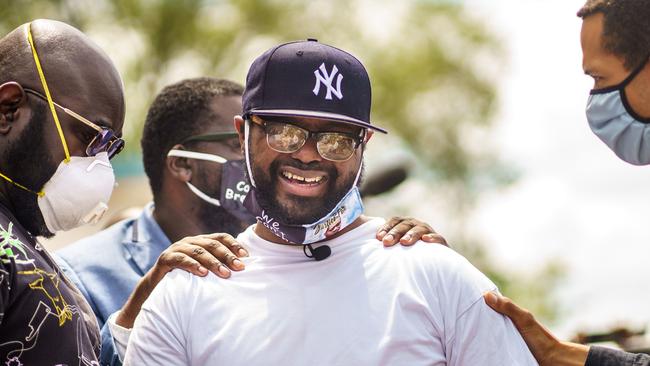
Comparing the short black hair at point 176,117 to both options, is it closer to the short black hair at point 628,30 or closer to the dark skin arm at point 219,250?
the dark skin arm at point 219,250

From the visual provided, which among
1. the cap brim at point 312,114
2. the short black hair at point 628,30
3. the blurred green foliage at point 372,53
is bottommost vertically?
the blurred green foliage at point 372,53

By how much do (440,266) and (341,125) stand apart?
1.99 ft

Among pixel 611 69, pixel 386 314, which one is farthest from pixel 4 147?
pixel 611 69

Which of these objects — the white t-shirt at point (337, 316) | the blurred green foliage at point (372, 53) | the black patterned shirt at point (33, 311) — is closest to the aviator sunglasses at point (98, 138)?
the black patterned shirt at point (33, 311)

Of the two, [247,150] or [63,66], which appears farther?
[247,150]

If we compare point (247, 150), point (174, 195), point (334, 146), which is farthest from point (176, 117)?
point (334, 146)

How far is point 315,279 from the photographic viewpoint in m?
3.54

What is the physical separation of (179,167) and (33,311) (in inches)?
78.6

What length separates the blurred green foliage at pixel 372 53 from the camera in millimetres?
19250

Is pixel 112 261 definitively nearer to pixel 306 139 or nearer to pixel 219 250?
pixel 219 250

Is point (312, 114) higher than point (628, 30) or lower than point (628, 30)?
lower

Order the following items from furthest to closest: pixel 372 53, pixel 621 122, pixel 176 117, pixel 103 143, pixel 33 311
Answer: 1. pixel 372 53
2. pixel 176 117
3. pixel 621 122
4. pixel 103 143
5. pixel 33 311

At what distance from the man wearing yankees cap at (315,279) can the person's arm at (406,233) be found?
0.11 ft

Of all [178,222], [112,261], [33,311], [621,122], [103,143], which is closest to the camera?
[33,311]
